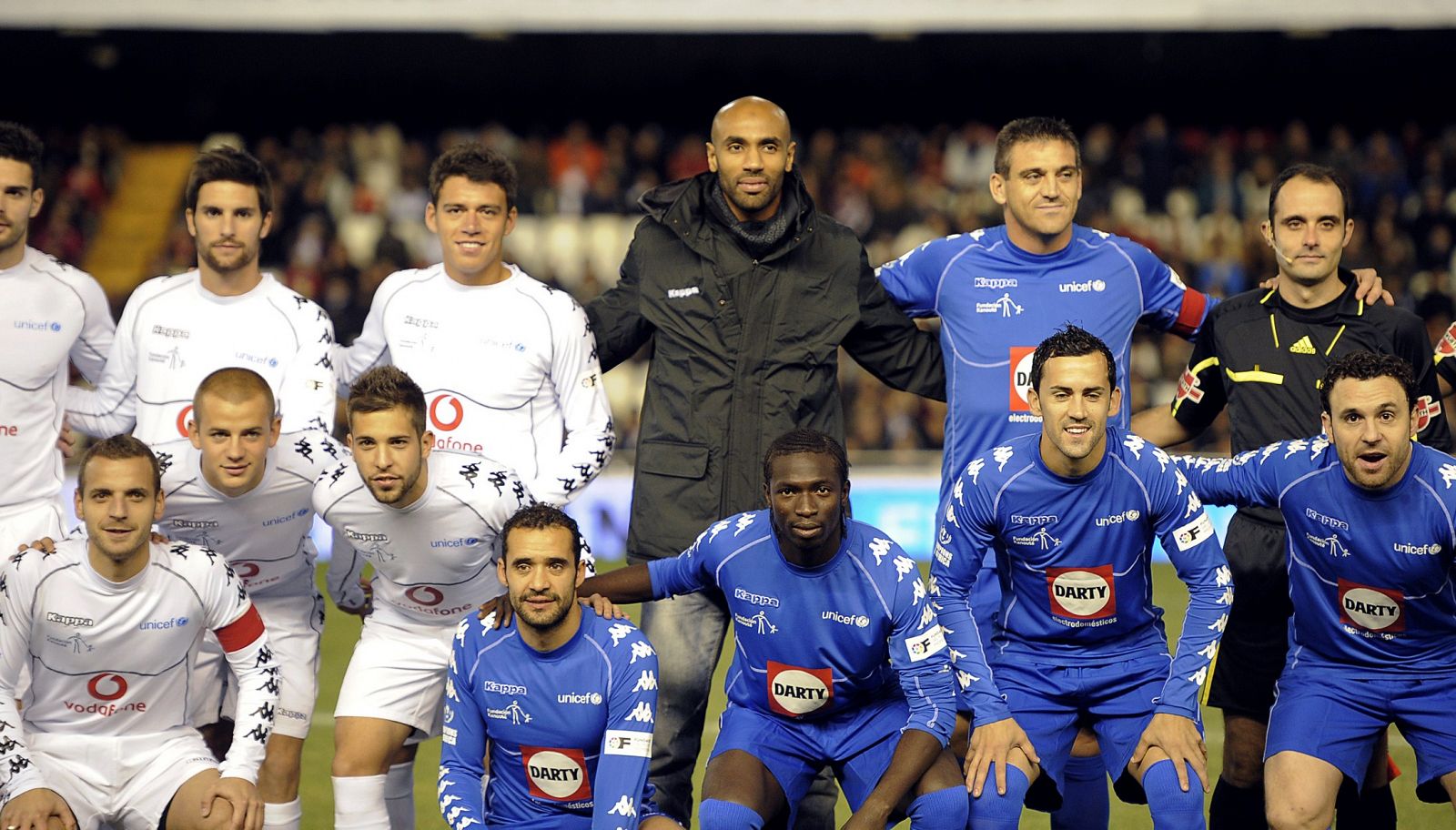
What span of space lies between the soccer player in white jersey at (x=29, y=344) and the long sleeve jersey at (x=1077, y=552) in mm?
3290

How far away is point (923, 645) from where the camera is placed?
4.91m

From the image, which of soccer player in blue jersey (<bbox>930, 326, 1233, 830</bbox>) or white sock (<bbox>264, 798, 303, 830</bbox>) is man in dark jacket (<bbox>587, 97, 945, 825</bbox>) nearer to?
soccer player in blue jersey (<bbox>930, 326, 1233, 830</bbox>)

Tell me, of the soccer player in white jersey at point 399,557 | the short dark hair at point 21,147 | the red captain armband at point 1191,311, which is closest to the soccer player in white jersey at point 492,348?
the soccer player in white jersey at point 399,557

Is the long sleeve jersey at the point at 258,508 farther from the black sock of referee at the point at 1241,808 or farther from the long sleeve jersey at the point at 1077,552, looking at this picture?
the black sock of referee at the point at 1241,808

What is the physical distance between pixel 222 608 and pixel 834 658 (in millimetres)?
2024

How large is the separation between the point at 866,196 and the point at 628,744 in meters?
12.7

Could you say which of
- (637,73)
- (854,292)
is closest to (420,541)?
(854,292)

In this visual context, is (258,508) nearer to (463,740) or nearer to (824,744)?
(463,740)

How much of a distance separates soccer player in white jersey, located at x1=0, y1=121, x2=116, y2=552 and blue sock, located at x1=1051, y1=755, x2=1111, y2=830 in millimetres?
3706

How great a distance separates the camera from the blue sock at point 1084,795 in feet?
17.3

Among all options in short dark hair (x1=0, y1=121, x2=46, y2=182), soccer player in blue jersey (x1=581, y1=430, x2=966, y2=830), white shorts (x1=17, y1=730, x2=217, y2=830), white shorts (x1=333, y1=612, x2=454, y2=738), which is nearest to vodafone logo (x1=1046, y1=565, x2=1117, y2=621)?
soccer player in blue jersey (x1=581, y1=430, x2=966, y2=830)

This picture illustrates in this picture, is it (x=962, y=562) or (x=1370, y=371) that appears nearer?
(x=1370, y=371)

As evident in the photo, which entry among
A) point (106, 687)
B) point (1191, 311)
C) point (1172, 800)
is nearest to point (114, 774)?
point (106, 687)

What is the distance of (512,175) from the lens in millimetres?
5852
